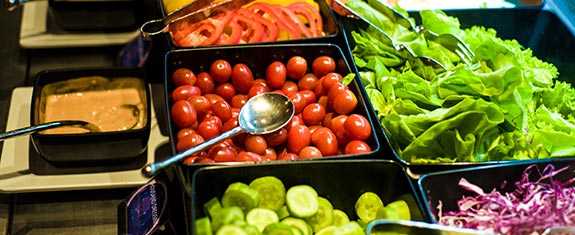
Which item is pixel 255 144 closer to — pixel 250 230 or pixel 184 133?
pixel 184 133

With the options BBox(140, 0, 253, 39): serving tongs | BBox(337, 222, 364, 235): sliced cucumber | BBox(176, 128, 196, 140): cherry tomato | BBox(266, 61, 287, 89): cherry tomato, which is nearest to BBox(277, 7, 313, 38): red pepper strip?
BBox(140, 0, 253, 39): serving tongs

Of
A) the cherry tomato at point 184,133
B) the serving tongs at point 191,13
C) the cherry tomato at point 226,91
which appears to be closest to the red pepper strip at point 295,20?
the serving tongs at point 191,13

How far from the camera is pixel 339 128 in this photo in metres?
1.53

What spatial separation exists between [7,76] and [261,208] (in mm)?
1066

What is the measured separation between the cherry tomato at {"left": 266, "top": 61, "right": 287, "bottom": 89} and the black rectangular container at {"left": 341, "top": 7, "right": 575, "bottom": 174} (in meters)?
0.30

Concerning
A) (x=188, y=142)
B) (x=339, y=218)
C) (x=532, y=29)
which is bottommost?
(x=339, y=218)

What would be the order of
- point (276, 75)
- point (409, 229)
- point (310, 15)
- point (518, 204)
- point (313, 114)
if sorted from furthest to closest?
point (310, 15), point (276, 75), point (313, 114), point (518, 204), point (409, 229)

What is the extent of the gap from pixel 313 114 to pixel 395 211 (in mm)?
377

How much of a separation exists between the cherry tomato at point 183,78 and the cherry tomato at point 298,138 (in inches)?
12.5

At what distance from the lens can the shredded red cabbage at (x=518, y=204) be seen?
1303 mm

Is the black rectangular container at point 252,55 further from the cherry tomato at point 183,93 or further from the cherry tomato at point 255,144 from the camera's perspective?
the cherry tomato at point 255,144

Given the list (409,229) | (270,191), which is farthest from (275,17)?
(409,229)

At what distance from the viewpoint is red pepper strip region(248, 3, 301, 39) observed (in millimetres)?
1868

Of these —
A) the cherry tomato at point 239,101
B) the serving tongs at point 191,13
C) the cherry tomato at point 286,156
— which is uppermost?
the serving tongs at point 191,13
